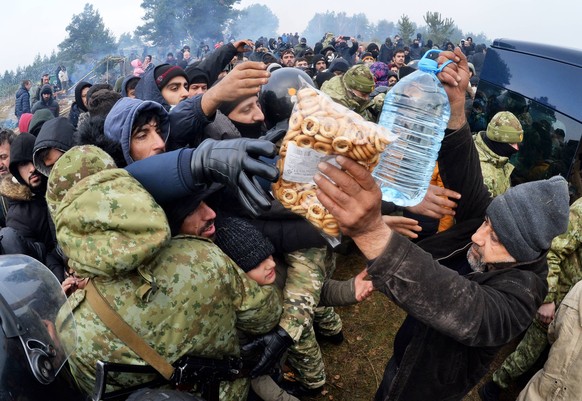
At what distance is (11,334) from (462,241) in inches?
88.2

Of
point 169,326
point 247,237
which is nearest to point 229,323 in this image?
point 169,326

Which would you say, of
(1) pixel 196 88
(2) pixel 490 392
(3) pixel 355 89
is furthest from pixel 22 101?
(2) pixel 490 392

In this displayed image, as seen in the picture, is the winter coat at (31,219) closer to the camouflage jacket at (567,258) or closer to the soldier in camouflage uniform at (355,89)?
the soldier in camouflage uniform at (355,89)

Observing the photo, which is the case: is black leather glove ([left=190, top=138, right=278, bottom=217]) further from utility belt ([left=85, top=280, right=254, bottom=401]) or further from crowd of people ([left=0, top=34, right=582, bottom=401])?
utility belt ([left=85, top=280, right=254, bottom=401])

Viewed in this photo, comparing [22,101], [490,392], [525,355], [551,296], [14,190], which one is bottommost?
[22,101]

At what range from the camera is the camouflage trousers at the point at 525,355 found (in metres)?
3.41

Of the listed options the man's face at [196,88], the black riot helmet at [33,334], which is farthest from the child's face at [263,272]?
the man's face at [196,88]

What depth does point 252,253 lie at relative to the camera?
2.22 meters

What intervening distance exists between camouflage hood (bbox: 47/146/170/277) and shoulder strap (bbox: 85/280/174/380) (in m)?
0.12

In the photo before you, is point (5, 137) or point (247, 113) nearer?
point (247, 113)

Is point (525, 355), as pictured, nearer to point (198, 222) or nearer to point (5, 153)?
point (198, 222)

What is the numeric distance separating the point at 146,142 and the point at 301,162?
4.18 feet

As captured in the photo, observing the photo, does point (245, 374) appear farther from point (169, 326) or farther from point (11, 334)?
point (11, 334)

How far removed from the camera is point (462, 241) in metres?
2.39
